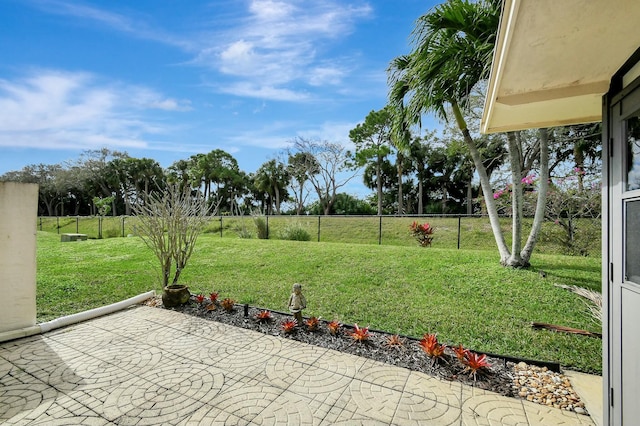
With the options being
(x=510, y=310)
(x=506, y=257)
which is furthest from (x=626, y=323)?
(x=506, y=257)

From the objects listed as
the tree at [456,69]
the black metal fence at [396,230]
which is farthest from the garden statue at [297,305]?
the tree at [456,69]

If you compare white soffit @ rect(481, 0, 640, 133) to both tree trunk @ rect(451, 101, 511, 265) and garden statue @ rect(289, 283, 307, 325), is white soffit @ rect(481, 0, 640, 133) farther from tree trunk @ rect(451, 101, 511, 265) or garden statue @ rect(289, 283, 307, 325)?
tree trunk @ rect(451, 101, 511, 265)

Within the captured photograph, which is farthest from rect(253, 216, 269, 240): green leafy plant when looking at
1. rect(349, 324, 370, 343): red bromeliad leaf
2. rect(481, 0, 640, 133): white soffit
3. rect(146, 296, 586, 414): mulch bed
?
rect(481, 0, 640, 133): white soffit

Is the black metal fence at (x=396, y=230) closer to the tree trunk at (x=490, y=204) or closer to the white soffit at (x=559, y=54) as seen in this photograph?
the tree trunk at (x=490, y=204)

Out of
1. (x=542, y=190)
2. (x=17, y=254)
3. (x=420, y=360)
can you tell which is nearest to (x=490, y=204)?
(x=542, y=190)

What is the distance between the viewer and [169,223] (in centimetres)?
463

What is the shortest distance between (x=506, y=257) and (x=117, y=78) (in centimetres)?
888

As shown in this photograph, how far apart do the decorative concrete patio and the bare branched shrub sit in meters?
1.60

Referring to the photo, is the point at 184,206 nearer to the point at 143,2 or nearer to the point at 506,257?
the point at 143,2

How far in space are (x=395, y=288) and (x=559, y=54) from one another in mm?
4059

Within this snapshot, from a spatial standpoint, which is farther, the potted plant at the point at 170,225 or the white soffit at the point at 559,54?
the potted plant at the point at 170,225

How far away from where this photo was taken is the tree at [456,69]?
4.76 metres

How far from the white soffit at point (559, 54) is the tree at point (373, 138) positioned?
21529mm

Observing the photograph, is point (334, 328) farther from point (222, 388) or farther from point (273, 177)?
point (273, 177)
